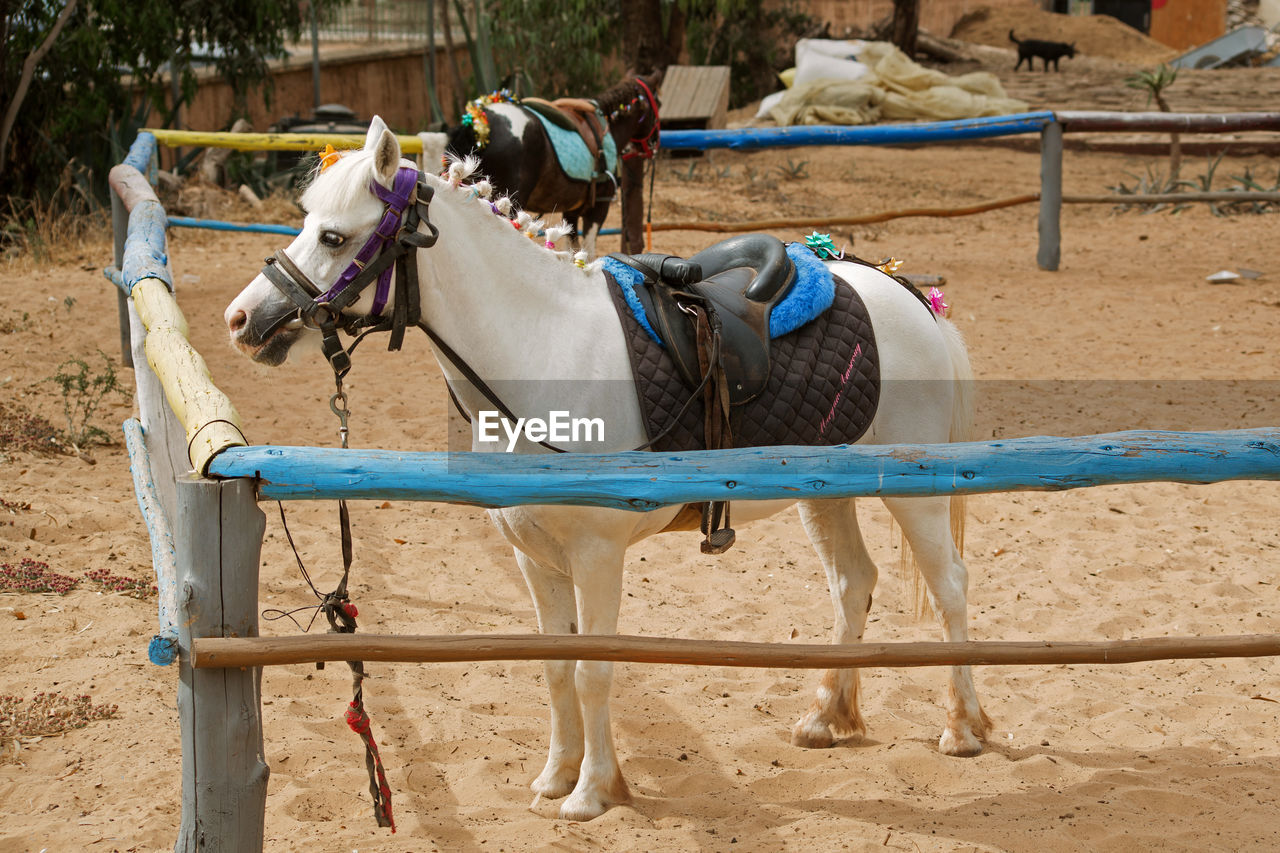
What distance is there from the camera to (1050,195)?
8430 mm

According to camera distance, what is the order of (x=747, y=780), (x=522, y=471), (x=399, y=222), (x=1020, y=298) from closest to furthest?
(x=522, y=471)
(x=399, y=222)
(x=747, y=780)
(x=1020, y=298)

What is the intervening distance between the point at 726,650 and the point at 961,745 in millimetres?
1285

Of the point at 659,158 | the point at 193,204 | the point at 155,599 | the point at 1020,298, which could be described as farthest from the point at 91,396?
the point at 659,158

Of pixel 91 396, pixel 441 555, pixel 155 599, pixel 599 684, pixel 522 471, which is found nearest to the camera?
pixel 522 471

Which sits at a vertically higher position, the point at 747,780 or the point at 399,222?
the point at 399,222

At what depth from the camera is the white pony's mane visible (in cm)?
237

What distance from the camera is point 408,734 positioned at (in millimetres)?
3201

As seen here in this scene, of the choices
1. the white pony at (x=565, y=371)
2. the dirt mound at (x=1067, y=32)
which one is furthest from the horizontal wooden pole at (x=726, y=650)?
the dirt mound at (x=1067, y=32)

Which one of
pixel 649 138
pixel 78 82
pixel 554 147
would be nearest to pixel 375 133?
pixel 554 147

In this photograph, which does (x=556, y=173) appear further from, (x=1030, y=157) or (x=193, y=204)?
(x=1030, y=157)

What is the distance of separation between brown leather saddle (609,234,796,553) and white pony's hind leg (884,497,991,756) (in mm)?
641

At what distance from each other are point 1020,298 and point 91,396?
19.7 feet

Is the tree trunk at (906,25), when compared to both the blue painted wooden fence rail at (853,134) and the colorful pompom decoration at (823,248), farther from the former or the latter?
the colorful pompom decoration at (823,248)

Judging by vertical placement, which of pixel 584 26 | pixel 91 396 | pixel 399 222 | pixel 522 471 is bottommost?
pixel 91 396
